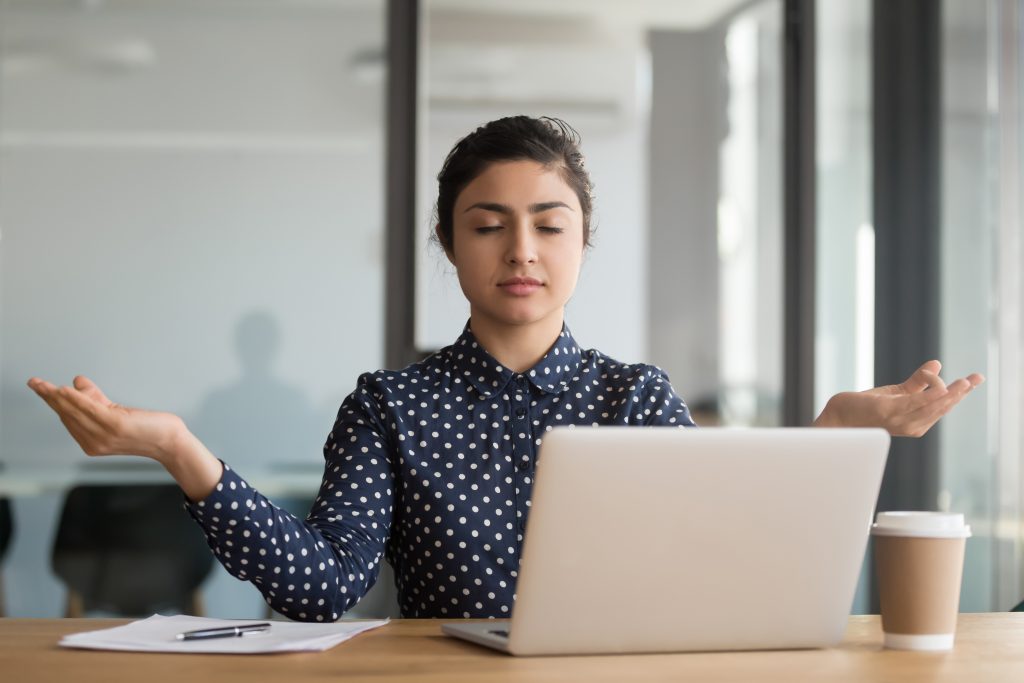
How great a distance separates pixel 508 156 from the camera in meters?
1.68

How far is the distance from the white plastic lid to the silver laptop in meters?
0.06

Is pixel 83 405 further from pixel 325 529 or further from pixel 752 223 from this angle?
pixel 752 223

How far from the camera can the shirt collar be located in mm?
1668

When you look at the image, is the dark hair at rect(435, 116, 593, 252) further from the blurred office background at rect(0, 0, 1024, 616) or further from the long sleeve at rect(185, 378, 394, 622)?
the blurred office background at rect(0, 0, 1024, 616)

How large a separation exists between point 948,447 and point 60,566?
94.8 inches

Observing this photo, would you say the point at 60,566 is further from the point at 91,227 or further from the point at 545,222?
the point at 545,222

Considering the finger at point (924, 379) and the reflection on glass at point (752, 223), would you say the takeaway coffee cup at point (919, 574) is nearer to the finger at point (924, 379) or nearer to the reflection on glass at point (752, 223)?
the finger at point (924, 379)

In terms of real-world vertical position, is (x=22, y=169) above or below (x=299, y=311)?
above

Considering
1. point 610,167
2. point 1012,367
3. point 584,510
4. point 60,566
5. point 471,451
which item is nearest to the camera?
point 584,510

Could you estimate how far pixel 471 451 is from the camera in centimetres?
162

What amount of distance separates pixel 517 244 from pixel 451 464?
300 mm

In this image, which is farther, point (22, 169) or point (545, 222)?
point (22, 169)

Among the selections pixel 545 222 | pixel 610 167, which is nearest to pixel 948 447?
pixel 610 167

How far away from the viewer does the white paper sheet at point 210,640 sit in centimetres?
109
